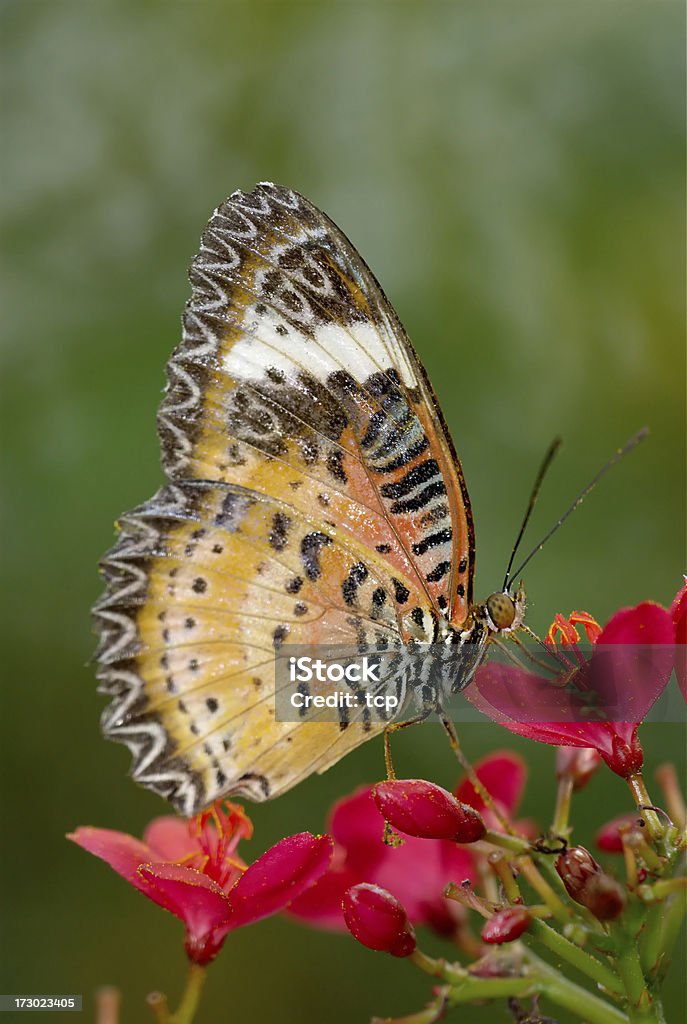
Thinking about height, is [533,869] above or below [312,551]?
below

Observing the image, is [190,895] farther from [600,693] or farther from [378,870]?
[600,693]

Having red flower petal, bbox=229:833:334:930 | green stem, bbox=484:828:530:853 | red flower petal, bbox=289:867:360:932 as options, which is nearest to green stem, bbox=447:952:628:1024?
green stem, bbox=484:828:530:853

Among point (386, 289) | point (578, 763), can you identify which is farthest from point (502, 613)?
point (386, 289)

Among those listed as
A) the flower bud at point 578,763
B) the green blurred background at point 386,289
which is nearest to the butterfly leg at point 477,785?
the flower bud at point 578,763

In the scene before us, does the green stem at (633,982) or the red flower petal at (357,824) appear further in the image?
the red flower petal at (357,824)

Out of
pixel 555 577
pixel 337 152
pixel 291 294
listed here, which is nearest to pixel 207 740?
pixel 291 294

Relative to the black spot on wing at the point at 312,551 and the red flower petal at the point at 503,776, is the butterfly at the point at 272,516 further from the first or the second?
the red flower petal at the point at 503,776
